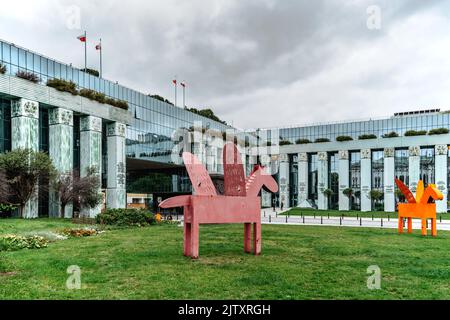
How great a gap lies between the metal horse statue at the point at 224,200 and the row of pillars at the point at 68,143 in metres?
26.1

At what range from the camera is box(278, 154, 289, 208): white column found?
82.8 meters

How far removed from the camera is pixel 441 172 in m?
66.6

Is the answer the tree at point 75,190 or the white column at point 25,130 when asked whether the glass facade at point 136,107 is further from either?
the tree at point 75,190

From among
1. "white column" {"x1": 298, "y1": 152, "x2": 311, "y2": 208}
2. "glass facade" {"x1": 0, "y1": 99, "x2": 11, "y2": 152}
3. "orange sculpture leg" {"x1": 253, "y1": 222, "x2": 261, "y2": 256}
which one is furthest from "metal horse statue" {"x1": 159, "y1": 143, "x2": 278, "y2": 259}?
"white column" {"x1": 298, "y1": 152, "x2": 311, "y2": 208}

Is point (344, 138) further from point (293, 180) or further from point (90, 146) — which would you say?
point (90, 146)

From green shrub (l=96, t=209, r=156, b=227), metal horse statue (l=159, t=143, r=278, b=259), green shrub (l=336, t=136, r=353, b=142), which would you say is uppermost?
green shrub (l=336, t=136, r=353, b=142)

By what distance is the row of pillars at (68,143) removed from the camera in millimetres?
33750

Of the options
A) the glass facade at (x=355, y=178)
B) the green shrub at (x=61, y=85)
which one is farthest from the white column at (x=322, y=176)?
the green shrub at (x=61, y=85)

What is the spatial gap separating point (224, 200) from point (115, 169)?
1366 inches

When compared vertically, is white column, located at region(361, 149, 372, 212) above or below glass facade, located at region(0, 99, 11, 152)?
below

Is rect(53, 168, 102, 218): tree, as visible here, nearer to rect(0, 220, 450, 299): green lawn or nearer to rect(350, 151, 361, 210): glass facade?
rect(0, 220, 450, 299): green lawn

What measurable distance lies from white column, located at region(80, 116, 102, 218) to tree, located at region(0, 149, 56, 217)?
8.71 meters
